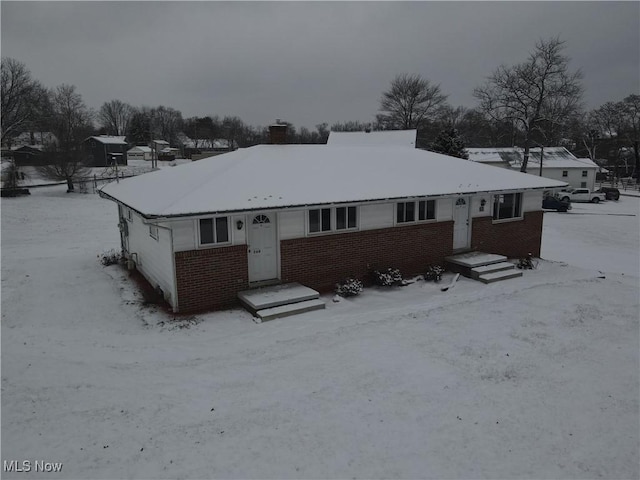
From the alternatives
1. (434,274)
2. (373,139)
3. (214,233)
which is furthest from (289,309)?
(373,139)

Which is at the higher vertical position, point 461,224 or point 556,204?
point 461,224

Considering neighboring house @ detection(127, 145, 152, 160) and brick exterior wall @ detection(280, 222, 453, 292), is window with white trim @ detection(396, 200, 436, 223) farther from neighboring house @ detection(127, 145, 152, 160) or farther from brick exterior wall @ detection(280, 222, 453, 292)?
neighboring house @ detection(127, 145, 152, 160)

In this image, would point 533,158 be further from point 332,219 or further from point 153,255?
point 153,255

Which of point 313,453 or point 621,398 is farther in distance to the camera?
point 621,398

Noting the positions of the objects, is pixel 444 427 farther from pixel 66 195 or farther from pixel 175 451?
pixel 66 195

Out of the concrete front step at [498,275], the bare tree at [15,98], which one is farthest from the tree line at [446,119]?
the concrete front step at [498,275]

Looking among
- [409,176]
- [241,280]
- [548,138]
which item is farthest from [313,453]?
[548,138]
